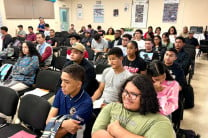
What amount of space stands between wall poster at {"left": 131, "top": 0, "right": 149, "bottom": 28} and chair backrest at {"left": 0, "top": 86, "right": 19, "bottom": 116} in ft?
26.6

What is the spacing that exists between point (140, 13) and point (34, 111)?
831cm

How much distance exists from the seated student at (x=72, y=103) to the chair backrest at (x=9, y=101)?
0.52m

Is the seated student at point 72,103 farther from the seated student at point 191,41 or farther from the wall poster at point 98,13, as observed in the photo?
the wall poster at point 98,13

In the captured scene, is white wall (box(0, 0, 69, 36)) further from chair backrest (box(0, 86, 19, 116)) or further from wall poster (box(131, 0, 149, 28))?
chair backrest (box(0, 86, 19, 116))

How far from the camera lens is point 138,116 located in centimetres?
115

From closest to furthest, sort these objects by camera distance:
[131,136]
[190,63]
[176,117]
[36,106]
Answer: [131,136] → [36,106] → [176,117] → [190,63]

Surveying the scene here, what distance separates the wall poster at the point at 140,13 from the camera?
28.8 feet

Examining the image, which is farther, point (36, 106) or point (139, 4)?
point (139, 4)

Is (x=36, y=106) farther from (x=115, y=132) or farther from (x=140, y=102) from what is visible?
(x=140, y=102)

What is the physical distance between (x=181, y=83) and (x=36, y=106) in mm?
1871

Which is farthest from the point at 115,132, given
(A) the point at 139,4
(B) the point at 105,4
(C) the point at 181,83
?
(B) the point at 105,4

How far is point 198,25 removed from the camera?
8.12 meters

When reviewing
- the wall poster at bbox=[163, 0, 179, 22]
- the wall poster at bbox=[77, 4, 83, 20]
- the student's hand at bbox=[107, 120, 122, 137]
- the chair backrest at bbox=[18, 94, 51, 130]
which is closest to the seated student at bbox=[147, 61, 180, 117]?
the student's hand at bbox=[107, 120, 122, 137]

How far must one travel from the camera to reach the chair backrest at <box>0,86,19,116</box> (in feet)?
6.15
